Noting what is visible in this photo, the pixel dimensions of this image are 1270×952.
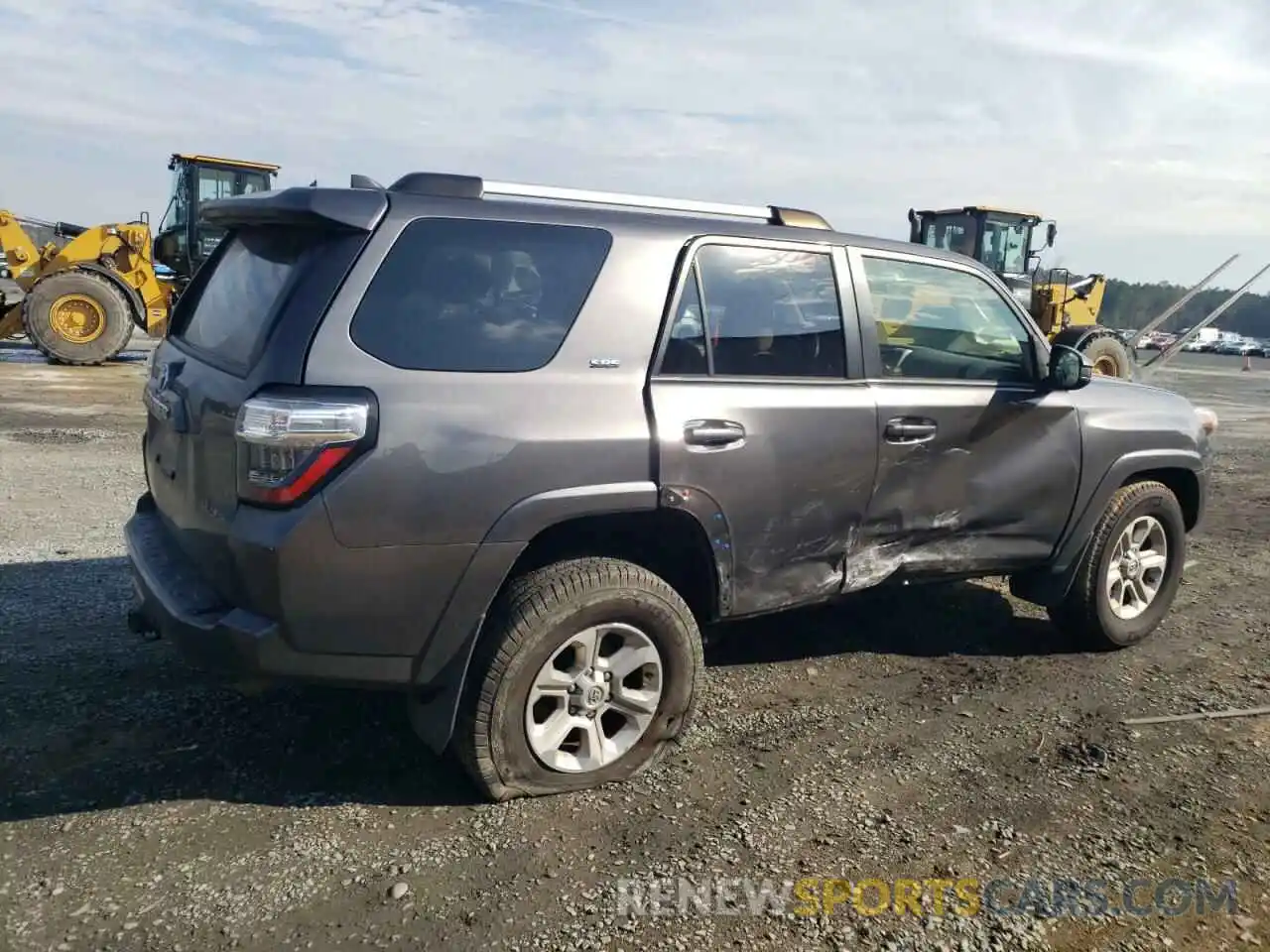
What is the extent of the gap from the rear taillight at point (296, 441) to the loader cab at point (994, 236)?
15.5 m

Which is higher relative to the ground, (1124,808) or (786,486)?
(786,486)

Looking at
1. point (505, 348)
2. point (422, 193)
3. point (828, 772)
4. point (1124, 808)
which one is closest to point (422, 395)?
point (505, 348)

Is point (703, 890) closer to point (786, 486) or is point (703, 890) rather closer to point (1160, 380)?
point (786, 486)

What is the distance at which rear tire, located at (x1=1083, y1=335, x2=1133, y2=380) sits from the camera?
639 inches

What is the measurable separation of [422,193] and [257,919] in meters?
2.11

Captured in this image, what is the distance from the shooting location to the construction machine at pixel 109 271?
16.3 m

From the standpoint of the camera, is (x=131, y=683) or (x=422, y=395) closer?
(x=422, y=395)

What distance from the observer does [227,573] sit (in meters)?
3.08

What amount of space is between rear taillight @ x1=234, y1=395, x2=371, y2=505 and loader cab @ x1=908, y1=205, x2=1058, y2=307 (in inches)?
609

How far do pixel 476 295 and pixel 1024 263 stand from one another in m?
16.2

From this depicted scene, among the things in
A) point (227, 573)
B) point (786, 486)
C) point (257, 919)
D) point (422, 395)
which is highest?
point (422, 395)

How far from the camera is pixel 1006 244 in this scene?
57.0ft

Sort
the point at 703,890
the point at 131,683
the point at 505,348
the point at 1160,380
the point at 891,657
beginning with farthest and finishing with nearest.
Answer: the point at 1160,380 → the point at 891,657 → the point at 131,683 → the point at 505,348 → the point at 703,890

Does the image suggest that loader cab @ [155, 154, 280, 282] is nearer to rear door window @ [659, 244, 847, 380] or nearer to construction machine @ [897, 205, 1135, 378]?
construction machine @ [897, 205, 1135, 378]
